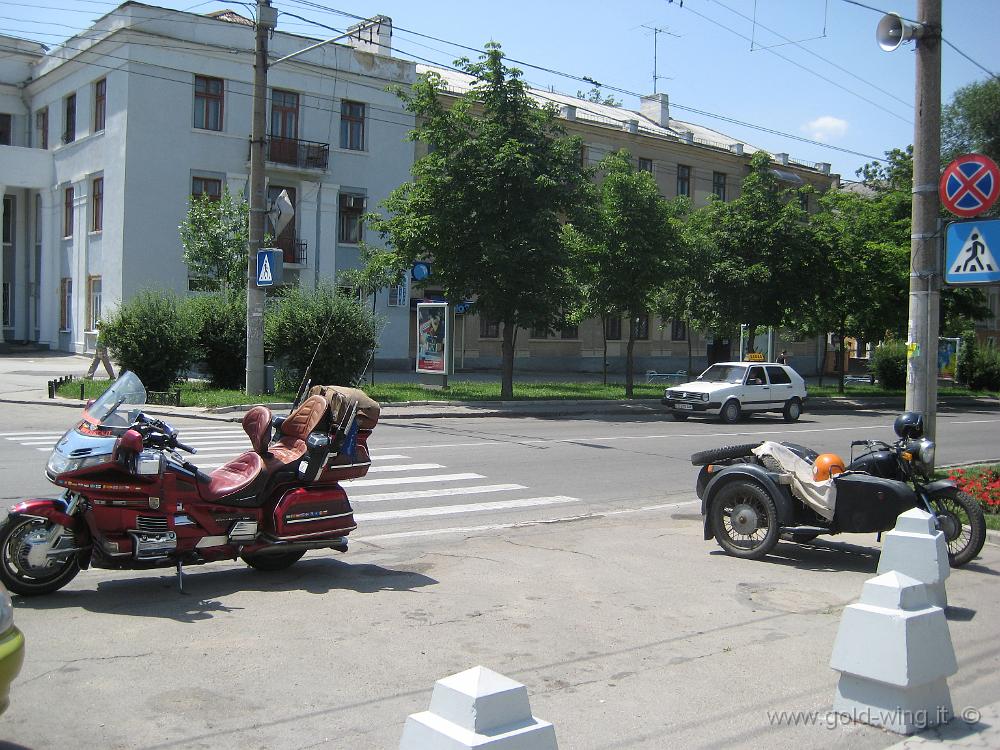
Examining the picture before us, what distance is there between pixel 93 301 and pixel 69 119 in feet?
25.4

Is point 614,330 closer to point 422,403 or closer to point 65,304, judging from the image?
point 422,403

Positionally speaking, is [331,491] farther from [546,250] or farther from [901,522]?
[546,250]

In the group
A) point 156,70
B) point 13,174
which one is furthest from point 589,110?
point 13,174

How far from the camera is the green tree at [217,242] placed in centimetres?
2984

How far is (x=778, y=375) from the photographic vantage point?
2705 centimetres

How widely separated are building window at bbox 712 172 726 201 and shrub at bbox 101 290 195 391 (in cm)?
3581

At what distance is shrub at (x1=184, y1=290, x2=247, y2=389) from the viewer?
25.2 m

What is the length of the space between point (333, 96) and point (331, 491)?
3192 centimetres

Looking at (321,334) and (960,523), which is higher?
(321,334)

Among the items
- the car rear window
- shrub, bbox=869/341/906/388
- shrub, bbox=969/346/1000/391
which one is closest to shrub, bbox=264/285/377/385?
the car rear window

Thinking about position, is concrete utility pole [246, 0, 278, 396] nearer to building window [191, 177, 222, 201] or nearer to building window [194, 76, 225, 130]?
building window [194, 76, 225, 130]

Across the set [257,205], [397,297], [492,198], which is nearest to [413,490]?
[257,205]

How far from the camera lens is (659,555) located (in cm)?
888

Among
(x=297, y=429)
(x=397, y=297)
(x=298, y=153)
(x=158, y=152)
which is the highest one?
(x=298, y=153)
